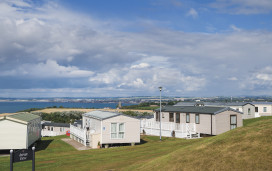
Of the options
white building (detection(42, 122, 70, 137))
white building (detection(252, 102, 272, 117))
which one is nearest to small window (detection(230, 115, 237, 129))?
white building (detection(252, 102, 272, 117))

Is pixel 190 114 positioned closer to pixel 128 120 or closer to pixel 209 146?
pixel 128 120

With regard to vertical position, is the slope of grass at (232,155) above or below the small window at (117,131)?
above

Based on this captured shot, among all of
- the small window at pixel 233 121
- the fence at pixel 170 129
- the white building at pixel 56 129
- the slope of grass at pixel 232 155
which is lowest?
the white building at pixel 56 129

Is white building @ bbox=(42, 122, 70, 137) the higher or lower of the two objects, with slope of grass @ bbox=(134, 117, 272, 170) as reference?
lower

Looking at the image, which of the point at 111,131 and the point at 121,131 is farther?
the point at 121,131

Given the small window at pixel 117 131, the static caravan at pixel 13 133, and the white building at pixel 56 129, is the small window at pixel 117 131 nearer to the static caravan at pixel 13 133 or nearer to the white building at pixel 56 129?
the static caravan at pixel 13 133

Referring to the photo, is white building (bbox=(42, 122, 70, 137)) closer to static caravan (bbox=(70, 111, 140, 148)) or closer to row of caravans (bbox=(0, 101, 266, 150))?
row of caravans (bbox=(0, 101, 266, 150))

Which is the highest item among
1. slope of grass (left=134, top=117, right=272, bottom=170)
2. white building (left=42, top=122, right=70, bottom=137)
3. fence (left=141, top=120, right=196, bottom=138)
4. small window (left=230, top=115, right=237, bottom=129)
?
slope of grass (left=134, top=117, right=272, bottom=170)

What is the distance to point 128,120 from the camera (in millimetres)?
30625

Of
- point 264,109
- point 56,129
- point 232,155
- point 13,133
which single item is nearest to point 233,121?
point 232,155

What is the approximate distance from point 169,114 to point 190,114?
174 inches

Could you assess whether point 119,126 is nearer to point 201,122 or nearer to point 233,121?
point 201,122

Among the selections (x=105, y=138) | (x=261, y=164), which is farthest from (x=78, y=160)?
(x=261, y=164)

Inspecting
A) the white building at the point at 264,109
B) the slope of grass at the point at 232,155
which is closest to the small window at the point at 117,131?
the slope of grass at the point at 232,155
